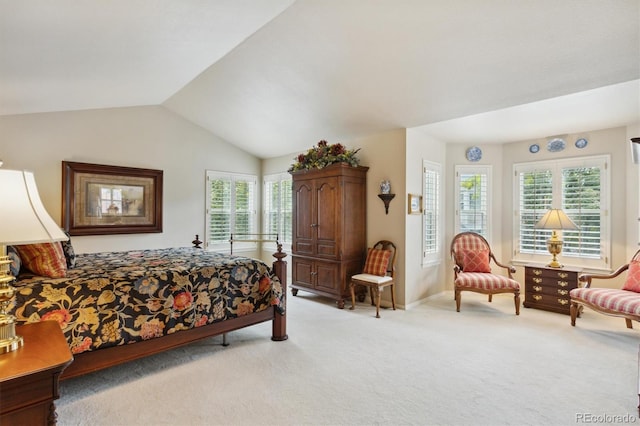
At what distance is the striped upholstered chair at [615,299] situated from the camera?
10.5ft

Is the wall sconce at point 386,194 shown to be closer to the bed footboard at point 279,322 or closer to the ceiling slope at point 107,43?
the bed footboard at point 279,322

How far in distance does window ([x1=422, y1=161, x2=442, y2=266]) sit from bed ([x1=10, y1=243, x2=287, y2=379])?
2486 millimetres

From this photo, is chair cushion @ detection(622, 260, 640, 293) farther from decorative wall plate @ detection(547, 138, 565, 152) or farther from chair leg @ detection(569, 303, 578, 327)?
decorative wall plate @ detection(547, 138, 565, 152)

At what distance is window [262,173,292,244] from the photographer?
629cm

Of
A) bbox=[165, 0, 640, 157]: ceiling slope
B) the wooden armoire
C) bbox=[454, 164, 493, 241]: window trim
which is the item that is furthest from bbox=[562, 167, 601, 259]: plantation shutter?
the wooden armoire

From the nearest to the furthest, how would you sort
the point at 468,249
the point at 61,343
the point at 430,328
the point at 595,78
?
the point at 61,343, the point at 595,78, the point at 430,328, the point at 468,249

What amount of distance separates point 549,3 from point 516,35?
33 cm

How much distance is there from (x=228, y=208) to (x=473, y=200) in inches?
175

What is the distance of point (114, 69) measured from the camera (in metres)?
3.17

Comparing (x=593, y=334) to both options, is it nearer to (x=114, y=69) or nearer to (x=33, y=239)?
(x=33, y=239)

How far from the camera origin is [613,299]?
337 centimetres

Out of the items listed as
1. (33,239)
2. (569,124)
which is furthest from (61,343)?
(569,124)

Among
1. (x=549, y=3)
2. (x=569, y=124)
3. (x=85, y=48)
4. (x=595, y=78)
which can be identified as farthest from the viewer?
(x=569, y=124)

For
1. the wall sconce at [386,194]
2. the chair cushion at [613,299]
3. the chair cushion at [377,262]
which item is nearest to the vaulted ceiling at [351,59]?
the wall sconce at [386,194]
